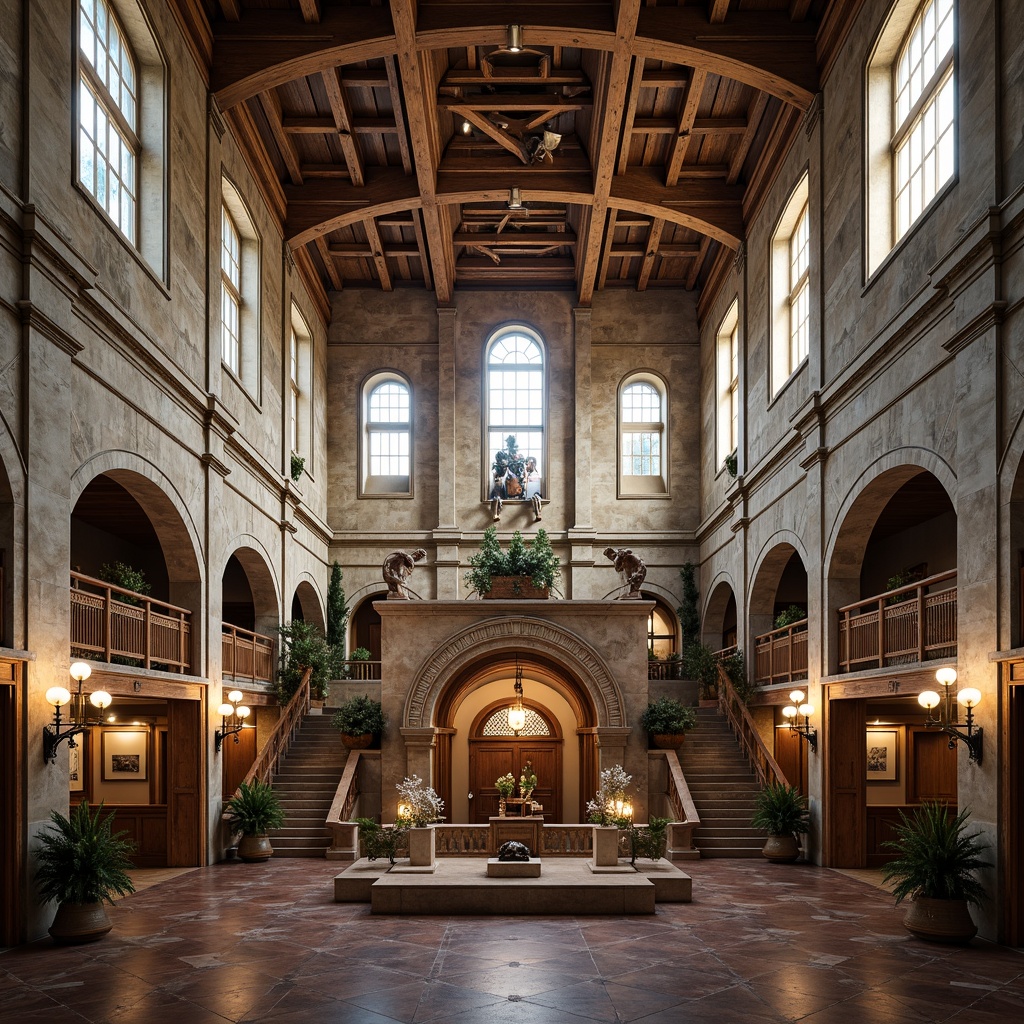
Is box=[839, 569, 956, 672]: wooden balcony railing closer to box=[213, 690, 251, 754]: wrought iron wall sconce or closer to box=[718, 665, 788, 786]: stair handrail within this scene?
box=[718, 665, 788, 786]: stair handrail

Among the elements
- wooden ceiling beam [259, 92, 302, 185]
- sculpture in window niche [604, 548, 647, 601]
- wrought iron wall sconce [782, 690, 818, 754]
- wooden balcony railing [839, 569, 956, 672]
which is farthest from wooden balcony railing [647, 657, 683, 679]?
wooden ceiling beam [259, 92, 302, 185]

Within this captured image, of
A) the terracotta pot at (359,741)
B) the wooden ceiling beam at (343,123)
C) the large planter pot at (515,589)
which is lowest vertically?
the terracotta pot at (359,741)

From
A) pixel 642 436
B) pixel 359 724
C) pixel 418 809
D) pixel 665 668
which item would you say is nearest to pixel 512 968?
pixel 418 809

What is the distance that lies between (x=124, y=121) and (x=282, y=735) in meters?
12.4

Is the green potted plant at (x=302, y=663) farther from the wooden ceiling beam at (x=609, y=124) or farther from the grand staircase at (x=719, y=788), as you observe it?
the wooden ceiling beam at (x=609, y=124)

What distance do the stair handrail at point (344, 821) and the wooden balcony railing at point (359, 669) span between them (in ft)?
20.3

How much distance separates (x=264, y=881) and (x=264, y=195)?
48.4 ft

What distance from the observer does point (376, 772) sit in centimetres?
2178

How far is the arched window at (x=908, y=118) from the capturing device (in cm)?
1473

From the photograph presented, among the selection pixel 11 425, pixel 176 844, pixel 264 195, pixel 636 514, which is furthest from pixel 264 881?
pixel 636 514

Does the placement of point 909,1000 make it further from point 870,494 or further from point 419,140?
point 419,140

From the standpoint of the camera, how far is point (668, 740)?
21.5 meters

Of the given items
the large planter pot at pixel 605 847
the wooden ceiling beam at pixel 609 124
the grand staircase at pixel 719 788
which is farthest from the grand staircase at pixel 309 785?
the wooden ceiling beam at pixel 609 124

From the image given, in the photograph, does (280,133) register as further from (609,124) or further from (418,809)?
(418,809)
